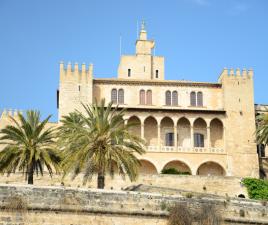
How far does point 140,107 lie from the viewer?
59031 millimetres

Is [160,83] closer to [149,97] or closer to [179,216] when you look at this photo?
[149,97]

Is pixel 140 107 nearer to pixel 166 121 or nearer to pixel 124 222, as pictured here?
pixel 166 121

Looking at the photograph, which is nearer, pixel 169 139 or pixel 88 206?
pixel 88 206

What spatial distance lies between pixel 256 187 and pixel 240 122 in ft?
33.3

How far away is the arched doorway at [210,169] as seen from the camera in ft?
192

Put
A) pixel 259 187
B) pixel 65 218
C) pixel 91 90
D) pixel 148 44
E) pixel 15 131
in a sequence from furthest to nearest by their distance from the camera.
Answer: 1. pixel 148 44
2. pixel 91 90
3. pixel 259 187
4. pixel 15 131
5. pixel 65 218

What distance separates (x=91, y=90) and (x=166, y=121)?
8018 millimetres

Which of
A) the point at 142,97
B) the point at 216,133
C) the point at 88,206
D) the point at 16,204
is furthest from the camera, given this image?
the point at 142,97

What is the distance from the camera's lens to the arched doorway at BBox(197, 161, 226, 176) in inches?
2308

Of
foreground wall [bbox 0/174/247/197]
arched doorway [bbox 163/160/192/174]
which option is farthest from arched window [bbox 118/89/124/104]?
foreground wall [bbox 0/174/247/197]

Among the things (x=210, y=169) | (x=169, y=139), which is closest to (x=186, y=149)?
(x=169, y=139)

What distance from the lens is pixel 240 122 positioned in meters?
58.7

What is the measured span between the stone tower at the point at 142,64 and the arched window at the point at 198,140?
10532 mm

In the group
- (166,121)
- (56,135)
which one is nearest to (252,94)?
(166,121)
